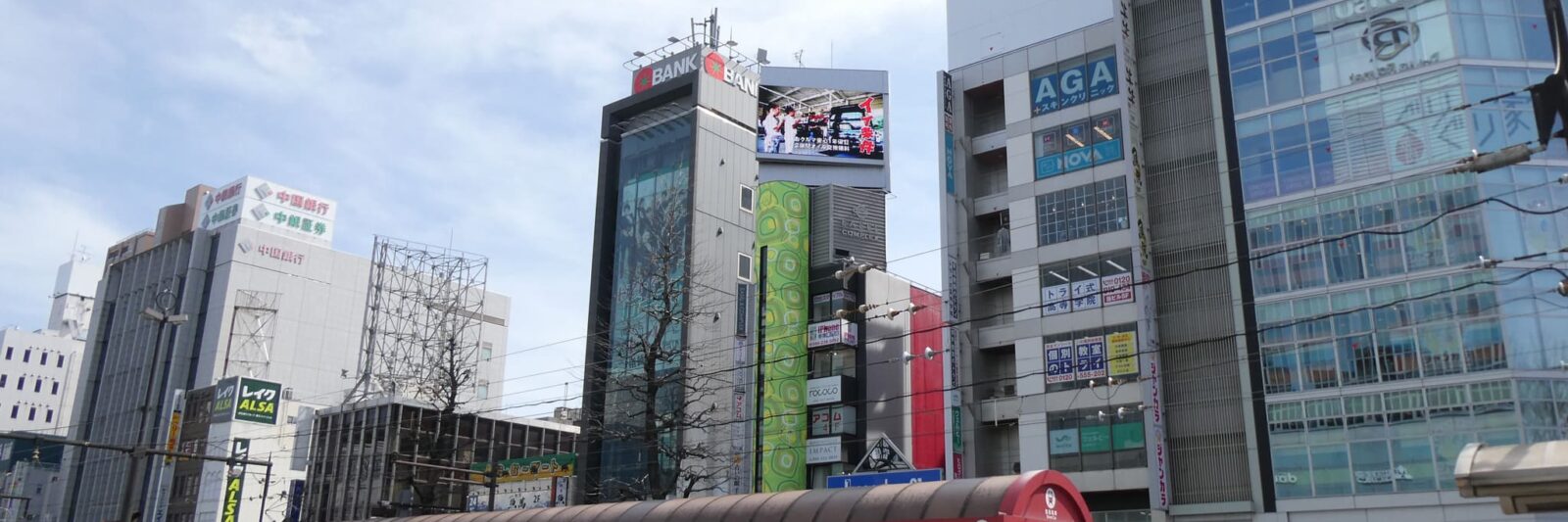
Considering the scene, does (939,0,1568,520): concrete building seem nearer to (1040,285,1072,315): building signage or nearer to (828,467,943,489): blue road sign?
(1040,285,1072,315): building signage

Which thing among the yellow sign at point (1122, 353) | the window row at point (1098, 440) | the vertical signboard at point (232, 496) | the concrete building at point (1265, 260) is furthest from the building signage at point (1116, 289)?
the vertical signboard at point (232, 496)

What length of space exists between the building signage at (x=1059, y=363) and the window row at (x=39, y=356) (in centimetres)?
12792

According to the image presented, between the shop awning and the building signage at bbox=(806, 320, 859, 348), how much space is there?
118 ft

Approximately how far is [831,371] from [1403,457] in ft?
96.5

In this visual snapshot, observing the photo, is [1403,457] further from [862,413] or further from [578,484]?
[578,484]

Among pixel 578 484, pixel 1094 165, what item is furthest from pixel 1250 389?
pixel 578 484

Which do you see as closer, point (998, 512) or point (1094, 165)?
point (998, 512)

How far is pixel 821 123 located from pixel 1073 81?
2742 centimetres

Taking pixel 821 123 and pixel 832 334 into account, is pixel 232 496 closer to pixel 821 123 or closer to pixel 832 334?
pixel 832 334

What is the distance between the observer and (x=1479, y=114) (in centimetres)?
3616

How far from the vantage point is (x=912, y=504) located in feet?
61.7

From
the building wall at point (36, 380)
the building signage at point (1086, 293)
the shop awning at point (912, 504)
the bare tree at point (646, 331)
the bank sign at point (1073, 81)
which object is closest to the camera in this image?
the shop awning at point (912, 504)

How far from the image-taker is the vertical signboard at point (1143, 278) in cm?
3988

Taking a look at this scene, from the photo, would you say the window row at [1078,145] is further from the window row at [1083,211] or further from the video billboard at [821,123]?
the video billboard at [821,123]
